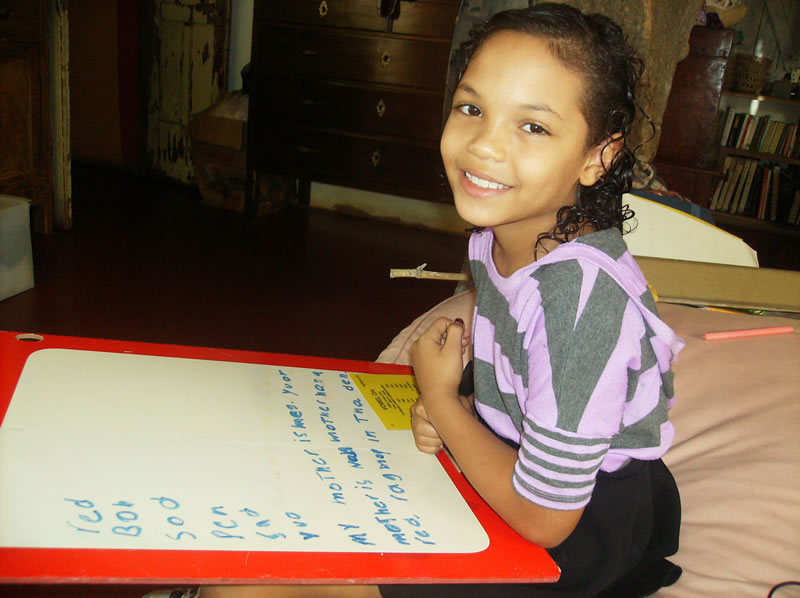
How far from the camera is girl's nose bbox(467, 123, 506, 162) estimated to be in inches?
27.5

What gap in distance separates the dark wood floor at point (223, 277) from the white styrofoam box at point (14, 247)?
A: 45mm

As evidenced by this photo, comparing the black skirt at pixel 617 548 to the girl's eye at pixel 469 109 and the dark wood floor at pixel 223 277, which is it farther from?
the dark wood floor at pixel 223 277

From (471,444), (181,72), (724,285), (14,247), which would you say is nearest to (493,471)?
(471,444)

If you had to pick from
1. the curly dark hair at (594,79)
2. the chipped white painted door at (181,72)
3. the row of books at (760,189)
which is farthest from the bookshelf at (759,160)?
the curly dark hair at (594,79)

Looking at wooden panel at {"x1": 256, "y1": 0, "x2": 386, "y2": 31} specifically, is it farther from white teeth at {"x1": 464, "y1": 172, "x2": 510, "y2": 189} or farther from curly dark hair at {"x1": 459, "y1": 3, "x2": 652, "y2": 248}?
white teeth at {"x1": 464, "y1": 172, "x2": 510, "y2": 189}

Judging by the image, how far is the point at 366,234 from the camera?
3.53 m

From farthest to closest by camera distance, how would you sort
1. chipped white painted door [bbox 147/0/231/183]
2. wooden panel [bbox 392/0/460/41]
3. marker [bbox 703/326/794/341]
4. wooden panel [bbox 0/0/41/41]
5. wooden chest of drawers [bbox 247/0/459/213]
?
chipped white painted door [bbox 147/0/231/183]
wooden chest of drawers [bbox 247/0/459/213]
wooden panel [bbox 392/0/460/41]
wooden panel [bbox 0/0/41/41]
marker [bbox 703/326/794/341]

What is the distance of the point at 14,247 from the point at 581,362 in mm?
→ 2131

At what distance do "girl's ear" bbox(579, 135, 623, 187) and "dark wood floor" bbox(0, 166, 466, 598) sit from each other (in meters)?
1.45

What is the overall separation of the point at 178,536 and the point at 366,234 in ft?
9.93

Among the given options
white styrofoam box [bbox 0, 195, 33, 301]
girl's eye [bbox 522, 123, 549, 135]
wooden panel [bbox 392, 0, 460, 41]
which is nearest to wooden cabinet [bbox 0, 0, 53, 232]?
white styrofoam box [bbox 0, 195, 33, 301]

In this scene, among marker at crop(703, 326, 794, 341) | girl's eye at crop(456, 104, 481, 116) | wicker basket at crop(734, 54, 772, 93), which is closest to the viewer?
girl's eye at crop(456, 104, 481, 116)

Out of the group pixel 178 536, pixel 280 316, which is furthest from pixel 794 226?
pixel 178 536

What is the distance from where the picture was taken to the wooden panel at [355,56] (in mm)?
3033
